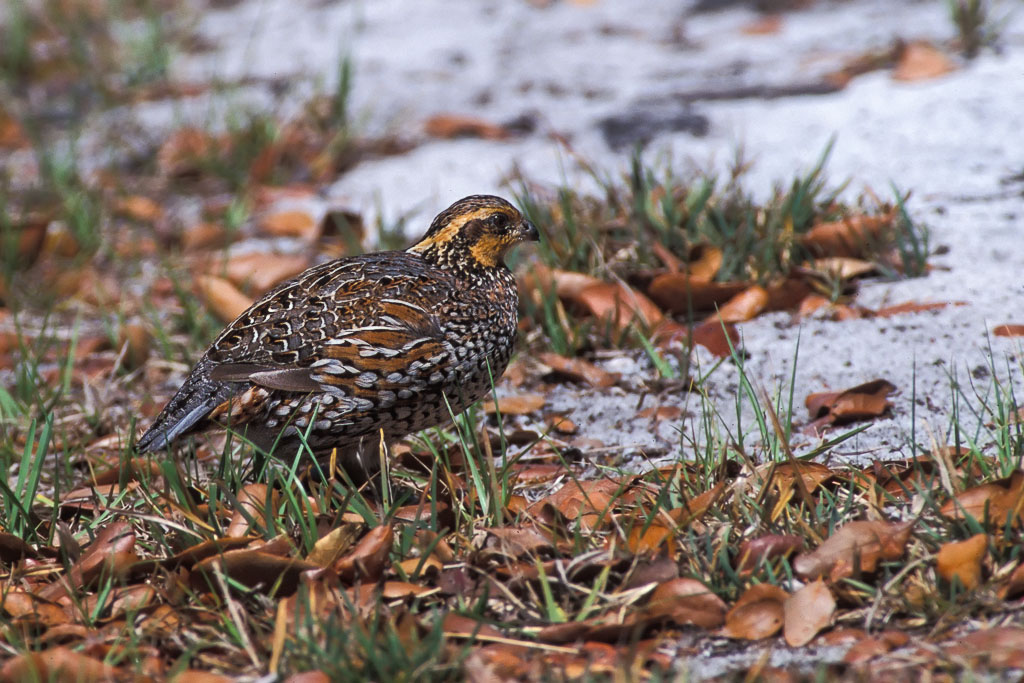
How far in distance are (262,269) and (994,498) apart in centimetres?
384

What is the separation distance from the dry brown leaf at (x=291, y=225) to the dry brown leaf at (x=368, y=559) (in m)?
3.56

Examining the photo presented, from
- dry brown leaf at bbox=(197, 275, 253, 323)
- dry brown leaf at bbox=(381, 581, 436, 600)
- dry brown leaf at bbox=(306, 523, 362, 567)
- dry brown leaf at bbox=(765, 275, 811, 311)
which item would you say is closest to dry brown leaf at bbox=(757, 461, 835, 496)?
dry brown leaf at bbox=(381, 581, 436, 600)

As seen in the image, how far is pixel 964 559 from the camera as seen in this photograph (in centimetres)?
287

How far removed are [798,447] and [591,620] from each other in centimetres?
107

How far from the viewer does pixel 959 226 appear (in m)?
5.20

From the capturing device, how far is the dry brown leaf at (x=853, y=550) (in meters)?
2.95

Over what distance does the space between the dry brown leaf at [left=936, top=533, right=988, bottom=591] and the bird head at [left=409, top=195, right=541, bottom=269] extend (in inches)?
74.6

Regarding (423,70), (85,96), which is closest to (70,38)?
(85,96)

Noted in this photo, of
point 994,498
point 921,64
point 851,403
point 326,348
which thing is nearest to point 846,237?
point 851,403

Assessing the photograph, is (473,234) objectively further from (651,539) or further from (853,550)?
(853,550)

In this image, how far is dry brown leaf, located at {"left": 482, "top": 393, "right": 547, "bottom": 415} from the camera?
14.5 feet

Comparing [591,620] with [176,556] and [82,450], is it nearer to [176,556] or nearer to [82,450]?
[176,556]

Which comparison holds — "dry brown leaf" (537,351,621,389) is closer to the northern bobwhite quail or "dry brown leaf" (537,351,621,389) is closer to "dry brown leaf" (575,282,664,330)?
"dry brown leaf" (575,282,664,330)

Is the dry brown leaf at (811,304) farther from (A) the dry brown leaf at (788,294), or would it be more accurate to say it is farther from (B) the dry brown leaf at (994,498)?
(B) the dry brown leaf at (994,498)
